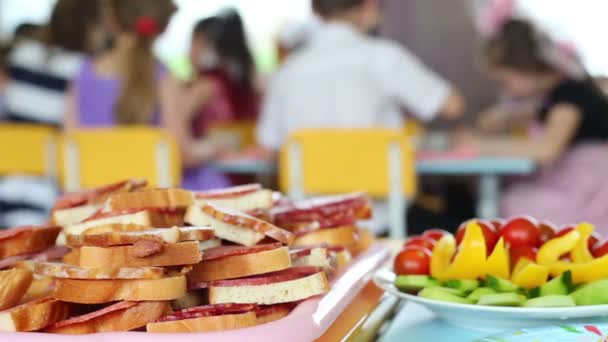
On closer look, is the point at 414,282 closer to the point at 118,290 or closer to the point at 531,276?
the point at 531,276

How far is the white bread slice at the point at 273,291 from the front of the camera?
0.65m

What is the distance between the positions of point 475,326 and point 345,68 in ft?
7.60

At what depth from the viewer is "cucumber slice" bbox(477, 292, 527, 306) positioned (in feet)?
2.30

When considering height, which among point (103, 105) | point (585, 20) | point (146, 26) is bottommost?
point (103, 105)

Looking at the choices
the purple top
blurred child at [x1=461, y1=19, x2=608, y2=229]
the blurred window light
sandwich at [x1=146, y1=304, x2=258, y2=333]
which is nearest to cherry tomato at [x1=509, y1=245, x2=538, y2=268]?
sandwich at [x1=146, y1=304, x2=258, y2=333]

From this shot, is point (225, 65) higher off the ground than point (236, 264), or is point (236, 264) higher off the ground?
point (225, 65)

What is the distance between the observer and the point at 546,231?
2.86 ft

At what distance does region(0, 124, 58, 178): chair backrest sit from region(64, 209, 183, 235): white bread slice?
259 cm

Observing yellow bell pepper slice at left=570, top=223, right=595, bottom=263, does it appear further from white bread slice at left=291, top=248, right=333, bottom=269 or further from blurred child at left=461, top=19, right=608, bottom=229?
blurred child at left=461, top=19, right=608, bottom=229

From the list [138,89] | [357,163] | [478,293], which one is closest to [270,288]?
[478,293]

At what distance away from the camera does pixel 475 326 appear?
75 cm

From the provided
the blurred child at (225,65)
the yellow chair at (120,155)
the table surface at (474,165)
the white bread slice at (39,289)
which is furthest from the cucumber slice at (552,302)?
the blurred child at (225,65)

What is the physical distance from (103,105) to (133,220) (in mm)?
2515

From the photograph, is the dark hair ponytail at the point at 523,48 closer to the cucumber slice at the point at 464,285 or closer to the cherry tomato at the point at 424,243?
the cherry tomato at the point at 424,243
